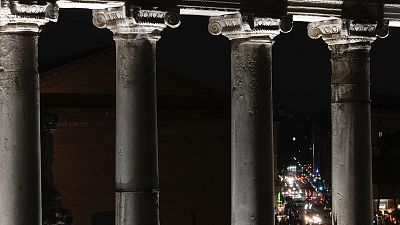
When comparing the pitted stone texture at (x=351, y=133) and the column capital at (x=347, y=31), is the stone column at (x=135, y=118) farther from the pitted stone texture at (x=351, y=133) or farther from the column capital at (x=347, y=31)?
the pitted stone texture at (x=351, y=133)

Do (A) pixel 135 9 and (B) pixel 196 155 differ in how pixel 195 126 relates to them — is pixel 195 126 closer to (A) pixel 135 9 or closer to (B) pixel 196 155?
(B) pixel 196 155

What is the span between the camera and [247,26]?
32844 mm

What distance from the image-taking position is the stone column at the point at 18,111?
28.9m

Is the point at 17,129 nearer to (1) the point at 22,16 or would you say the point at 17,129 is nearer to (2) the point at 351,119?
(1) the point at 22,16

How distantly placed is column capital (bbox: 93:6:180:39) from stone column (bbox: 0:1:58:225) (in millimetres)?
2685

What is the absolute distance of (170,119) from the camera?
8788 centimetres

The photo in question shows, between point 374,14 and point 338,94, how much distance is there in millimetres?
3072

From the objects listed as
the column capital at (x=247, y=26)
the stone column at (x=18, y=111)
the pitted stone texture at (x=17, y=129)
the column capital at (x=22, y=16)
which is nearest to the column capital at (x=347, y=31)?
the column capital at (x=247, y=26)

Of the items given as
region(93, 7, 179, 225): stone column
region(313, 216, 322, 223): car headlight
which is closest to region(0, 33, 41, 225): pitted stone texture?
region(93, 7, 179, 225): stone column

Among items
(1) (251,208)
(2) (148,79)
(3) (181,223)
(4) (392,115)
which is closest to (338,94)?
(1) (251,208)

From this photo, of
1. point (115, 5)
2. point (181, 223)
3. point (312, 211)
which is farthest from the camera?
point (312, 211)

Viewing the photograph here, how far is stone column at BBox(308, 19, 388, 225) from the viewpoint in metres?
35.1

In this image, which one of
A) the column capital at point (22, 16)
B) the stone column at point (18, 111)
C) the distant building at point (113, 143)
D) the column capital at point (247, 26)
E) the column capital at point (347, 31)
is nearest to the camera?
the column capital at point (22, 16)

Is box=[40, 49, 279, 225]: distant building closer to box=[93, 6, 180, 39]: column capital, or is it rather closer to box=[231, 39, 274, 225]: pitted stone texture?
box=[231, 39, 274, 225]: pitted stone texture
